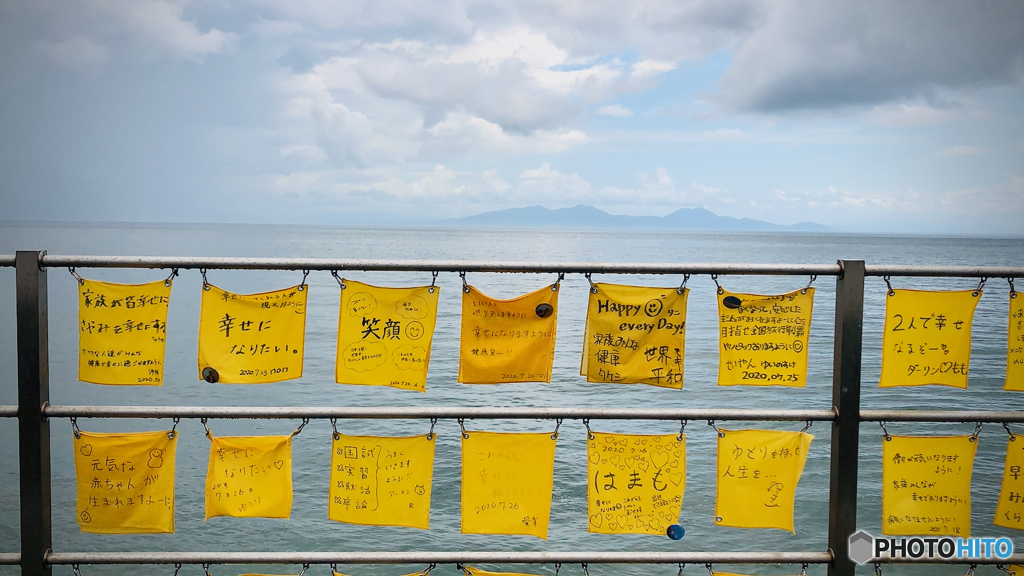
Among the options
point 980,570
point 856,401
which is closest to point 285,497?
point 856,401

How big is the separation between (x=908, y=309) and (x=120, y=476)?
10.9 ft

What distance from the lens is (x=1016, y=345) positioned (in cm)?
285

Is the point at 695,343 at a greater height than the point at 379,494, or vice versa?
the point at 379,494

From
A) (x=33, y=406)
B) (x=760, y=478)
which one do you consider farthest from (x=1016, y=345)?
(x=33, y=406)

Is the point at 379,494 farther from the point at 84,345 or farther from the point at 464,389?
the point at 464,389

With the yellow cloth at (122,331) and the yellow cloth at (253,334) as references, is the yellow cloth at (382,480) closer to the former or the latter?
the yellow cloth at (253,334)

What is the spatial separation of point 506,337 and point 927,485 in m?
1.89

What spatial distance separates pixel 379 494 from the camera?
2.91 meters

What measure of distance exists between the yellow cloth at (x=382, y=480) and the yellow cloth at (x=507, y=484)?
181 millimetres

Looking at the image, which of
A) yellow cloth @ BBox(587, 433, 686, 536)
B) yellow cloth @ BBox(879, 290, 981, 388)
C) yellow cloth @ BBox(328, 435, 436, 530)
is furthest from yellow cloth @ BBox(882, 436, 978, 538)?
yellow cloth @ BBox(328, 435, 436, 530)

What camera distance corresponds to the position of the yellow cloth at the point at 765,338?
9.29 ft

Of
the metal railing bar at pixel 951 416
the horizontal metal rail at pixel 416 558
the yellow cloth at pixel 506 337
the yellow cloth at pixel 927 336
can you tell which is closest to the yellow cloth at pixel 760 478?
the horizontal metal rail at pixel 416 558

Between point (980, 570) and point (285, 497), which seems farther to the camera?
point (980, 570)

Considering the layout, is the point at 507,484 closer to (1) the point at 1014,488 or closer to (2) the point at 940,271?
(2) the point at 940,271
